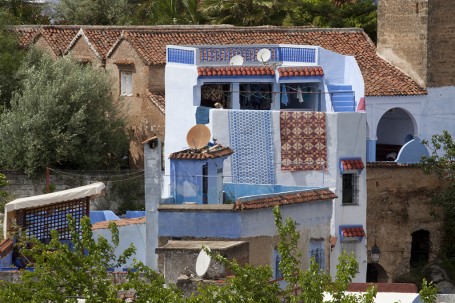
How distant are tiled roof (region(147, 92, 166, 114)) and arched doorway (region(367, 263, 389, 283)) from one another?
7.91 m

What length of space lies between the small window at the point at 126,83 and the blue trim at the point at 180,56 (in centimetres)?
544

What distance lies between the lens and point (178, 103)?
45.9 m

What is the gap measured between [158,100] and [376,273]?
8.62 metres

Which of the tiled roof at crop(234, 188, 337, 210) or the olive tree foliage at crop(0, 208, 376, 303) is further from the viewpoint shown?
the tiled roof at crop(234, 188, 337, 210)

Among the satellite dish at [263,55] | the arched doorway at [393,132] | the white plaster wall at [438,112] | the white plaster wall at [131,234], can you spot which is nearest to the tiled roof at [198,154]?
the white plaster wall at [131,234]

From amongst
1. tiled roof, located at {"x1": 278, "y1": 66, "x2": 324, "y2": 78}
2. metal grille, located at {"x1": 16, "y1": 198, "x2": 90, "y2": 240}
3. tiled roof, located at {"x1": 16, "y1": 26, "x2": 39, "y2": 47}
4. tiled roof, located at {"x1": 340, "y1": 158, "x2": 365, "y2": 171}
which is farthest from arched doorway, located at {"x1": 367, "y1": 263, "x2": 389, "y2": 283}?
tiled roof, located at {"x1": 16, "y1": 26, "x2": 39, "y2": 47}

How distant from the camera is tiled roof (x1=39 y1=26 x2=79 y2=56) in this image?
54250mm

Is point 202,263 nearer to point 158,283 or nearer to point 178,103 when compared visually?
point 158,283

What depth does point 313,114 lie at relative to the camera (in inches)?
1727

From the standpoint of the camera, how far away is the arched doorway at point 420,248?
153 ft

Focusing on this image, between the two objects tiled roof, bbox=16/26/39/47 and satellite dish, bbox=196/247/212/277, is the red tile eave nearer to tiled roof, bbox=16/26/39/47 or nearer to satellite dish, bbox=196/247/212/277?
satellite dish, bbox=196/247/212/277

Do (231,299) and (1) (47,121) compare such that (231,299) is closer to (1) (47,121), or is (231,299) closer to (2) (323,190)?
(2) (323,190)

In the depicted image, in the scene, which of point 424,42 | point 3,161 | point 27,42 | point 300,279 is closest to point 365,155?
point 424,42

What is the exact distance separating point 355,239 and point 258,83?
5.33 meters
